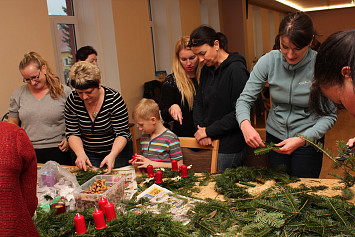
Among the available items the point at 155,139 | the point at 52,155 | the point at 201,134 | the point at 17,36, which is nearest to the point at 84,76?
the point at 155,139

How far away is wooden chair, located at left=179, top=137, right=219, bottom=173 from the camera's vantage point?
2168 mm

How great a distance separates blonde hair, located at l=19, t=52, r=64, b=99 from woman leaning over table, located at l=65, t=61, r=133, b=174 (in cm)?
42

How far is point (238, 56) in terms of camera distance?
2.27 m

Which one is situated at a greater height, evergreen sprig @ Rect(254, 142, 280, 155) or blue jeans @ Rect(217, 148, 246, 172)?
evergreen sprig @ Rect(254, 142, 280, 155)

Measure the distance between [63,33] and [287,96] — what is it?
3881mm

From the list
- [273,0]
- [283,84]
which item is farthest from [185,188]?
[273,0]

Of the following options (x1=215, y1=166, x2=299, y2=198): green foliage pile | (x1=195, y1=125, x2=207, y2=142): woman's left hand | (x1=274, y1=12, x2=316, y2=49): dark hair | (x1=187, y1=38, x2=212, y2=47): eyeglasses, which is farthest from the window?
(x1=274, y1=12, x2=316, y2=49): dark hair

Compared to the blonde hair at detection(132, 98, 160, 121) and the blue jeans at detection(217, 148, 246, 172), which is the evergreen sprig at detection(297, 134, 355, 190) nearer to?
the blue jeans at detection(217, 148, 246, 172)

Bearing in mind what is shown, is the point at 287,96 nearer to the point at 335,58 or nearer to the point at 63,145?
the point at 335,58

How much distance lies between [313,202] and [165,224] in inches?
23.6

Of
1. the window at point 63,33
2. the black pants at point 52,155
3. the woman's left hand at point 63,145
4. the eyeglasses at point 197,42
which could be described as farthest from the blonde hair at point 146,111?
the window at point 63,33

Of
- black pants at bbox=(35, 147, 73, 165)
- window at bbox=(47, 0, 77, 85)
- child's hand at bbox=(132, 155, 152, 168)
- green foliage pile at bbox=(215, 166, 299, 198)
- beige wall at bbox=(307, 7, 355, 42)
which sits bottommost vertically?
black pants at bbox=(35, 147, 73, 165)

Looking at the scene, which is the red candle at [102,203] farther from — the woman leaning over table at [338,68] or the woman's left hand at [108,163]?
the woman leaning over table at [338,68]

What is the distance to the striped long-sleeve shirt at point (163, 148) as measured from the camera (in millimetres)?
2246
